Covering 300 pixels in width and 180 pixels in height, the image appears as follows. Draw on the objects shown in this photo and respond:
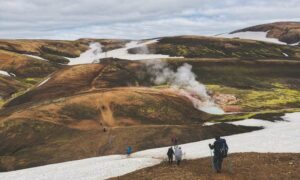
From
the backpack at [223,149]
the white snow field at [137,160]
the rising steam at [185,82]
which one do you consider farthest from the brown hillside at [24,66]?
the backpack at [223,149]

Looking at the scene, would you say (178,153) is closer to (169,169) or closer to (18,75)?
(169,169)

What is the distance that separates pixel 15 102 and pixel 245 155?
73.2 metres

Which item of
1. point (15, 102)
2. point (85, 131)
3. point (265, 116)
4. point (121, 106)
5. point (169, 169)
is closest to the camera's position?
point (169, 169)

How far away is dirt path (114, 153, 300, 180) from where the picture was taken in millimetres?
28250

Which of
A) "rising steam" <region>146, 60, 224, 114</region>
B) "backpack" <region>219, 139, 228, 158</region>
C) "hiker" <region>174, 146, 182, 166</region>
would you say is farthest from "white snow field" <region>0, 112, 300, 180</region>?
"rising steam" <region>146, 60, 224, 114</region>

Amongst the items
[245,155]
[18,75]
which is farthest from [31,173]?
[18,75]

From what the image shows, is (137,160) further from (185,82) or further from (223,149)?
(185,82)

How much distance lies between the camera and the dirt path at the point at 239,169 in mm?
28250

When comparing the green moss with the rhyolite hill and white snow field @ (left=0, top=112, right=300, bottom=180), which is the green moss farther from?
white snow field @ (left=0, top=112, right=300, bottom=180)

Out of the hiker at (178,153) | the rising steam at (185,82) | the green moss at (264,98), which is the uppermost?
the hiker at (178,153)

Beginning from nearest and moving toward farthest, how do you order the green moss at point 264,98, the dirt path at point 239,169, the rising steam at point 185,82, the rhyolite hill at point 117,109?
the dirt path at point 239,169
the rhyolite hill at point 117,109
the rising steam at point 185,82
the green moss at point 264,98

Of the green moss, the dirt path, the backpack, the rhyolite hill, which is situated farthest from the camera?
the green moss

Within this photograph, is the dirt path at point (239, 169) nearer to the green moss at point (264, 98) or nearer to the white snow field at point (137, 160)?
the white snow field at point (137, 160)

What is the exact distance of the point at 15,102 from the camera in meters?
97.4
